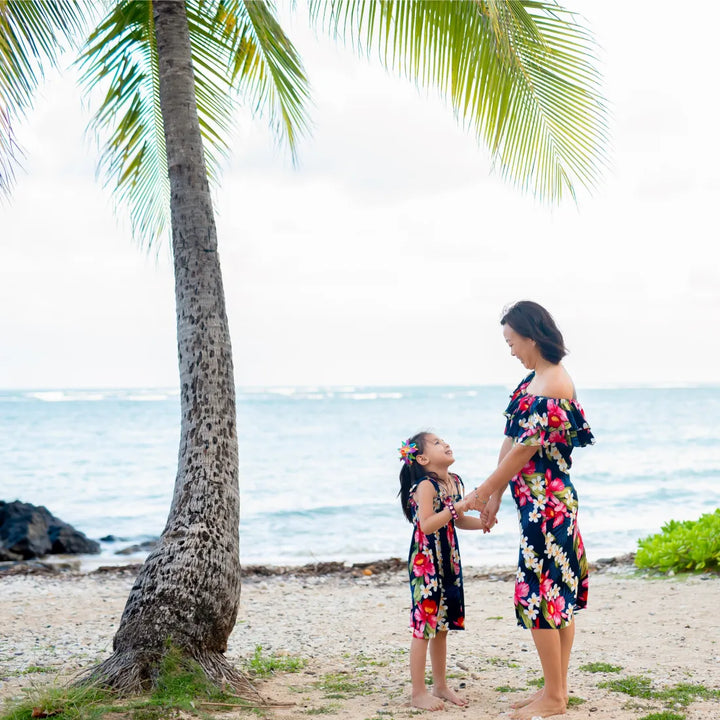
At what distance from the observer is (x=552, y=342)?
409 cm

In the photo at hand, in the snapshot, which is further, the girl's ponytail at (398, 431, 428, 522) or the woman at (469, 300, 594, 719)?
the girl's ponytail at (398, 431, 428, 522)

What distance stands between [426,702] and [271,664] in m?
1.47

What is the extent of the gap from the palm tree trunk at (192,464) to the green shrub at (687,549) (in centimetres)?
565

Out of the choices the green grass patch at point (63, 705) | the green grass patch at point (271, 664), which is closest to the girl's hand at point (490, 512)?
the green grass patch at point (271, 664)

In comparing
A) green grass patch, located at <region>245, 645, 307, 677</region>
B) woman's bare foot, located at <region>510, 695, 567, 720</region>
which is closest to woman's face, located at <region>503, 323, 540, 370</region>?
woman's bare foot, located at <region>510, 695, 567, 720</region>

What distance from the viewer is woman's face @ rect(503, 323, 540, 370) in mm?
4148

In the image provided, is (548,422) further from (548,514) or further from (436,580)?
(436,580)

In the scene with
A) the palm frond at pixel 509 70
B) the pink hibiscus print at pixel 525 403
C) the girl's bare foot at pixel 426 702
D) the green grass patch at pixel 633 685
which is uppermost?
the palm frond at pixel 509 70

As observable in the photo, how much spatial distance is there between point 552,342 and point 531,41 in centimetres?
236

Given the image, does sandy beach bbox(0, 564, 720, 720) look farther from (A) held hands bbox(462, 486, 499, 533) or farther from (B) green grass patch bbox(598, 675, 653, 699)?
(A) held hands bbox(462, 486, 499, 533)

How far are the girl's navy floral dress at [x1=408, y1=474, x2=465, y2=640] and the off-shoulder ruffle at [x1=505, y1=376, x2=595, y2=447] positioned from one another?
642 millimetres

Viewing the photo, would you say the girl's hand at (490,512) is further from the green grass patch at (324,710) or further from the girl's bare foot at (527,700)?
the green grass patch at (324,710)

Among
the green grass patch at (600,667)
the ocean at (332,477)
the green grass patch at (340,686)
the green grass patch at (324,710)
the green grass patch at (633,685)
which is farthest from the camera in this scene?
the ocean at (332,477)

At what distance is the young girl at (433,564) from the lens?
14.0ft
